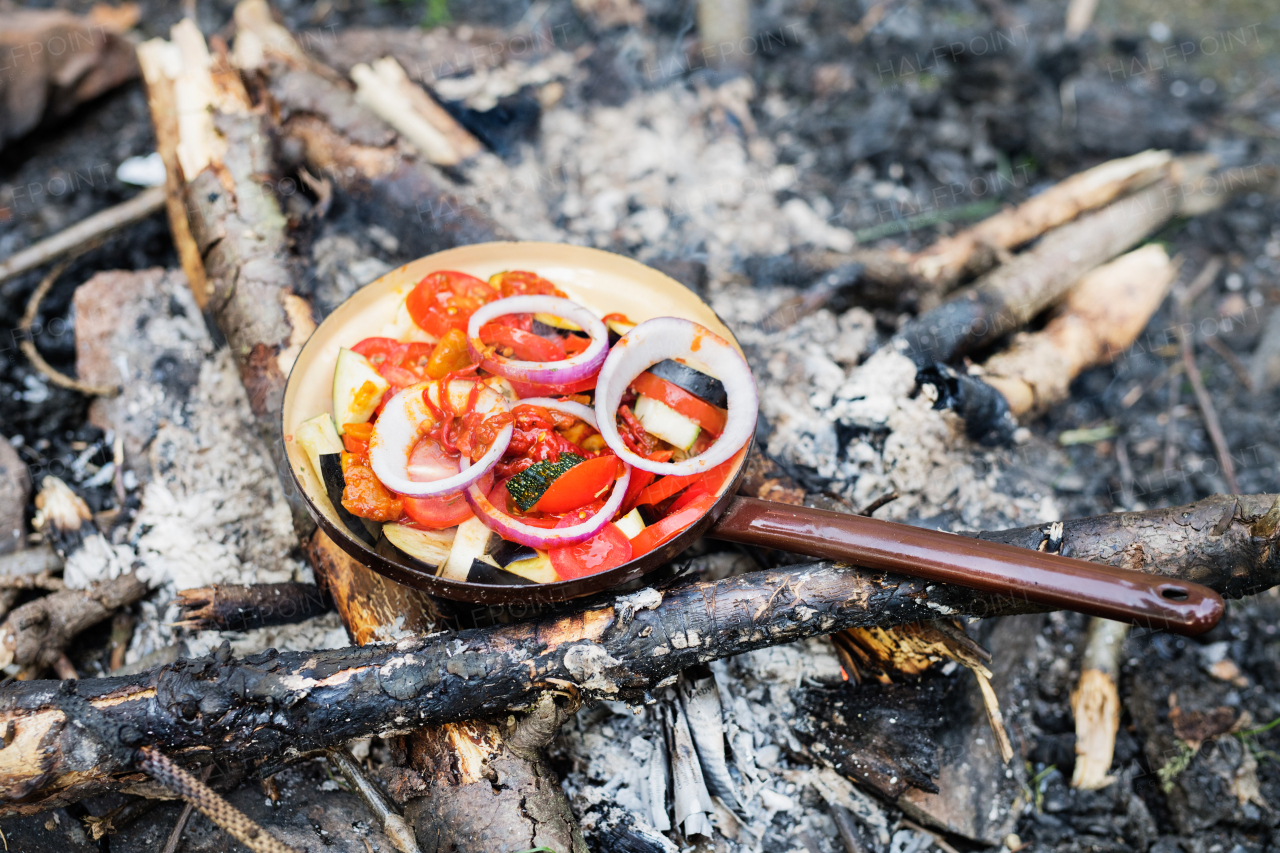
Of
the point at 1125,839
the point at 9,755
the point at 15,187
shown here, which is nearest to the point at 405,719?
the point at 9,755

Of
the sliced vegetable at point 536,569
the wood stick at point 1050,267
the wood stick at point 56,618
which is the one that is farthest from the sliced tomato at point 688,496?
the wood stick at point 56,618

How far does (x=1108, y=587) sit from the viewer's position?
2.68 m

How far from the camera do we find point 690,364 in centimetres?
337

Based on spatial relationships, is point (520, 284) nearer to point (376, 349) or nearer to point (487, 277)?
point (487, 277)

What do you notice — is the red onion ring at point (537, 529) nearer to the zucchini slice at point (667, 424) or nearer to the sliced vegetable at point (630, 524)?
the sliced vegetable at point (630, 524)

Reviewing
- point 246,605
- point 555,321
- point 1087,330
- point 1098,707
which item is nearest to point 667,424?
point 555,321

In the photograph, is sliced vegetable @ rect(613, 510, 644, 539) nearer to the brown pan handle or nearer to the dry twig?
the brown pan handle

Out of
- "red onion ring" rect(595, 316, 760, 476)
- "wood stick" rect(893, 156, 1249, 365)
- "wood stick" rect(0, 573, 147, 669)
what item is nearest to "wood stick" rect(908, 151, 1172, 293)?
"wood stick" rect(893, 156, 1249, 365)

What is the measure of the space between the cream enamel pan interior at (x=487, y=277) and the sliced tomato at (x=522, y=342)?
0.56 metres

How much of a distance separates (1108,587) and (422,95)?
5.33 m

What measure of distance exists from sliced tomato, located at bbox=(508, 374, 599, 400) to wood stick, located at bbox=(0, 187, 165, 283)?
3.78 meters

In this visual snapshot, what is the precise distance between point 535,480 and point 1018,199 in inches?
203

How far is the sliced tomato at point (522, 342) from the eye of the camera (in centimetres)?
330

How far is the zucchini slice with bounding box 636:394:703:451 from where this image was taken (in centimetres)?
323
